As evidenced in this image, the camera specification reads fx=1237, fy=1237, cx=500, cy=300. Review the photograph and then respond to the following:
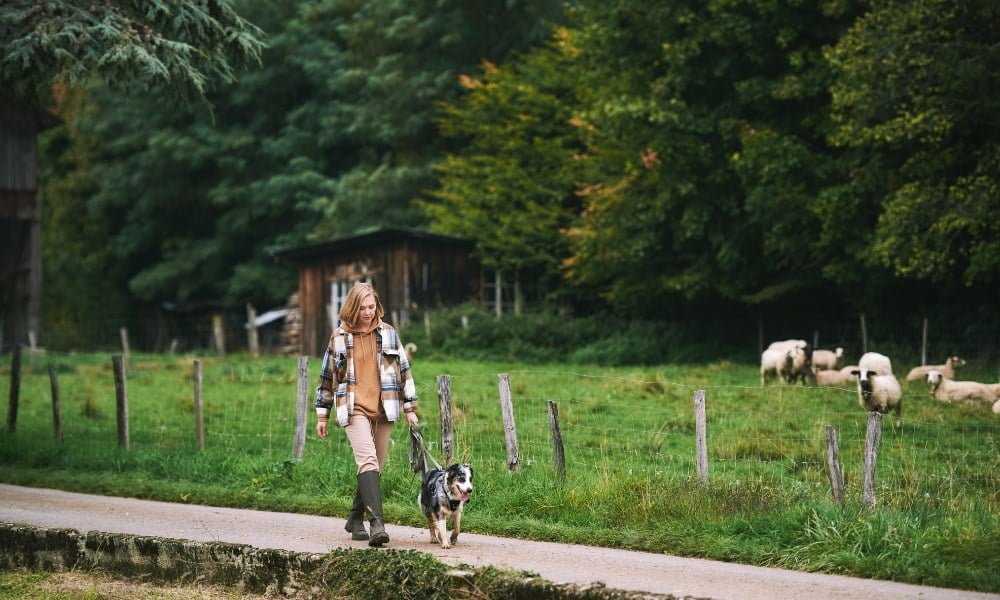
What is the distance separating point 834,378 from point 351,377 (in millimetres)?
15469

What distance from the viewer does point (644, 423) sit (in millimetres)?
17703

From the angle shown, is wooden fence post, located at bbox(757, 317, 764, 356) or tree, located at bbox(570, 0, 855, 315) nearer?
tree, located at bbox(570, 0, 855, 315)

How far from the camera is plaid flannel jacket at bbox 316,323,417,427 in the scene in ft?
35.0

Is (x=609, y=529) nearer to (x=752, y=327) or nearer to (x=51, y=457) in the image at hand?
(x=51, y=457)

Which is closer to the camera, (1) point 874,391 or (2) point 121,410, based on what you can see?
(2) point 121,410

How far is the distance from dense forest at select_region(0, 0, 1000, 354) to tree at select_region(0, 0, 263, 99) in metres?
0.32

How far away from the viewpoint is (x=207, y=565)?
34.2 feet

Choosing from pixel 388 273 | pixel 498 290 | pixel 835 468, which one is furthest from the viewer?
pixel 498 290

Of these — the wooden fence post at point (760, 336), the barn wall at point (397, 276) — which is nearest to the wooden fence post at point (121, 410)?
the wooden fence post at point (760, 336)

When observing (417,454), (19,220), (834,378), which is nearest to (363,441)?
(417,454)

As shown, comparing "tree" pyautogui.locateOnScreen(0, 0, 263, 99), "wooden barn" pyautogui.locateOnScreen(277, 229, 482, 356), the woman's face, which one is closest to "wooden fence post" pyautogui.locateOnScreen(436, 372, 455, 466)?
the woman's face

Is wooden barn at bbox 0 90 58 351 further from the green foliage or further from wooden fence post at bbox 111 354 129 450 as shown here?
wooden fence post at bbox 111 354 129 450

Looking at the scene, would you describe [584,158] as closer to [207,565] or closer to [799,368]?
[799,368]

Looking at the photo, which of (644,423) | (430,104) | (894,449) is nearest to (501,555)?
(894,449)
